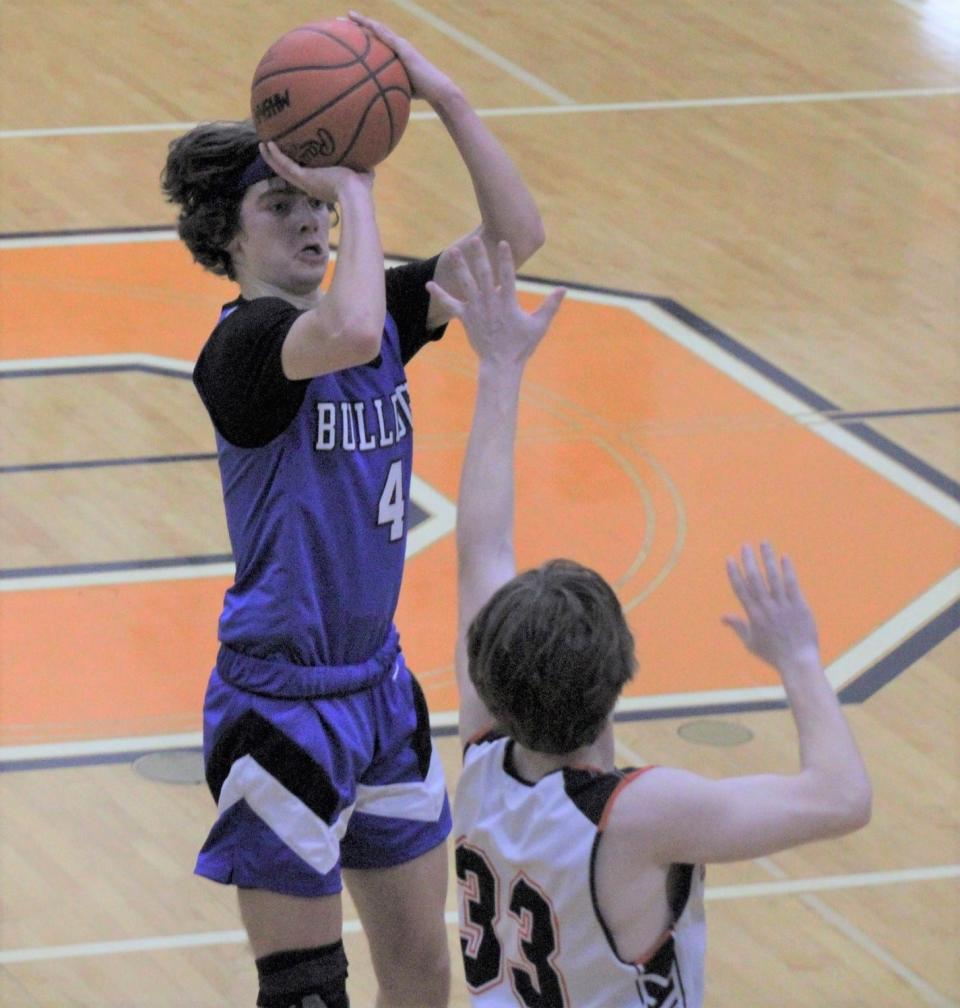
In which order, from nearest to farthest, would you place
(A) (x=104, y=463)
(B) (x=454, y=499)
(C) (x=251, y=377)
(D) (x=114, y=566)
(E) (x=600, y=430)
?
(C) (x=251, y=377), (D) (x=114, y=566), (B) (x=454, y=499), (A) (x=104, y=463), (E) (x=600, y=430)

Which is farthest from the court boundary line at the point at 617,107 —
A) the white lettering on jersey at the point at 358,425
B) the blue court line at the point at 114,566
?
the white lettering on jersey at the point at 358,425

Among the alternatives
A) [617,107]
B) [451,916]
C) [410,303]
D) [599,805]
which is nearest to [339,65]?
[410,303]

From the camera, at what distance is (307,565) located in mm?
3699

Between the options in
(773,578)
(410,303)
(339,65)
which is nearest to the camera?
(773,578)

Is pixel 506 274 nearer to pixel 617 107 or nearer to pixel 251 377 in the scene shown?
pixel 251 377

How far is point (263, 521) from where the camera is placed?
372 cm

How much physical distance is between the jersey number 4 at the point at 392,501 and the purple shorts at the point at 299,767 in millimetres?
252

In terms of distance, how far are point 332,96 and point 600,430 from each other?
4589 mm

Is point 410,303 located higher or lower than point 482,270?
lower

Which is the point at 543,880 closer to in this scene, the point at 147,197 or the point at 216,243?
the point at 216,243

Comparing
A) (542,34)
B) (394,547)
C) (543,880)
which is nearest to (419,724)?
(394,547)

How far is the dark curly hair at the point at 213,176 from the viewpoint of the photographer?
12.6ft

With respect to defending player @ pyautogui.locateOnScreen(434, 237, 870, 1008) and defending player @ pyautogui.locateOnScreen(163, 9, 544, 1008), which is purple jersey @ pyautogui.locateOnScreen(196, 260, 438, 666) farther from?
defending player @ pyautogui.locateOnScreen(434, 237, 870, 1008)

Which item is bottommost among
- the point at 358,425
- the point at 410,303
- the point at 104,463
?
the point at 104,463
